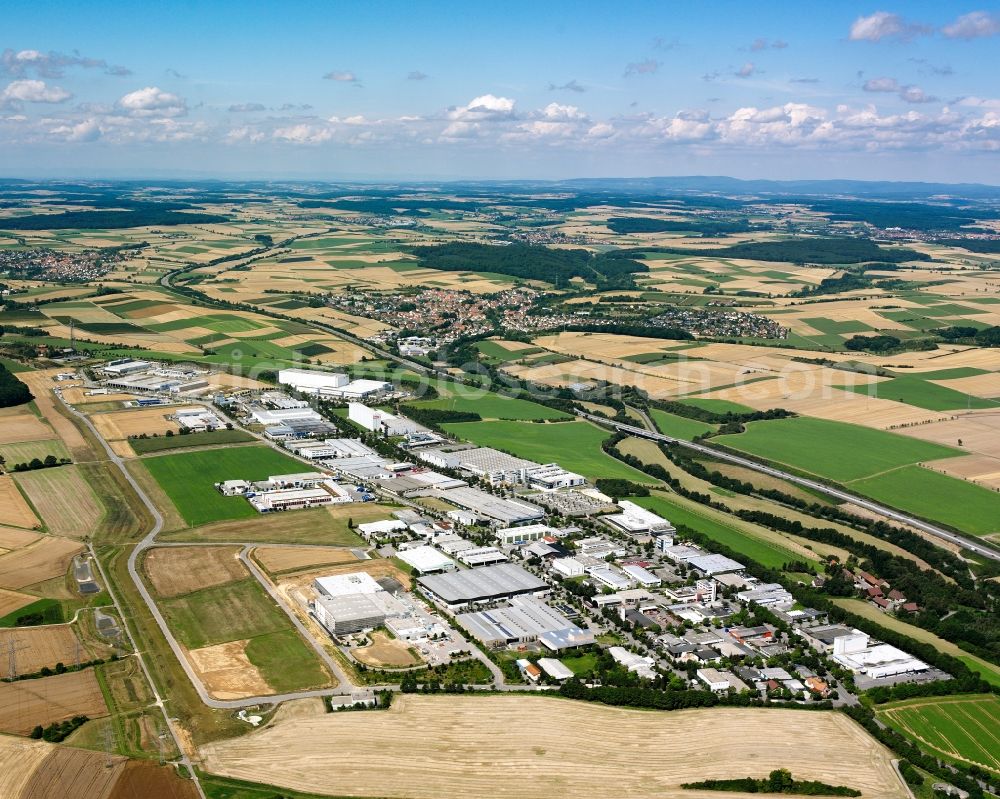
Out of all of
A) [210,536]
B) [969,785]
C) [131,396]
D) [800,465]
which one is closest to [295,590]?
[210,536]

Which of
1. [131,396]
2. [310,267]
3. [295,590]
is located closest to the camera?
[295,590]

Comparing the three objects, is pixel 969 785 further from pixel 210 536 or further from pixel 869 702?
pixel 210 536

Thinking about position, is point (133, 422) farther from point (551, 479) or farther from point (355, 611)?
point (355, 611)

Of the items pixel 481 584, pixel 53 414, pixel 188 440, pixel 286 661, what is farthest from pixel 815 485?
pixel 53 414

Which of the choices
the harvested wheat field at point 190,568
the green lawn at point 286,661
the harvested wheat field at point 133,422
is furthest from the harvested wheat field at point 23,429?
the green lawn at point 286,661

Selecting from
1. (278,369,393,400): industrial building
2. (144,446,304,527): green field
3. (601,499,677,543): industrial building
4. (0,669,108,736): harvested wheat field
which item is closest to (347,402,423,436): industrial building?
(278,369,393,400): industrial building
